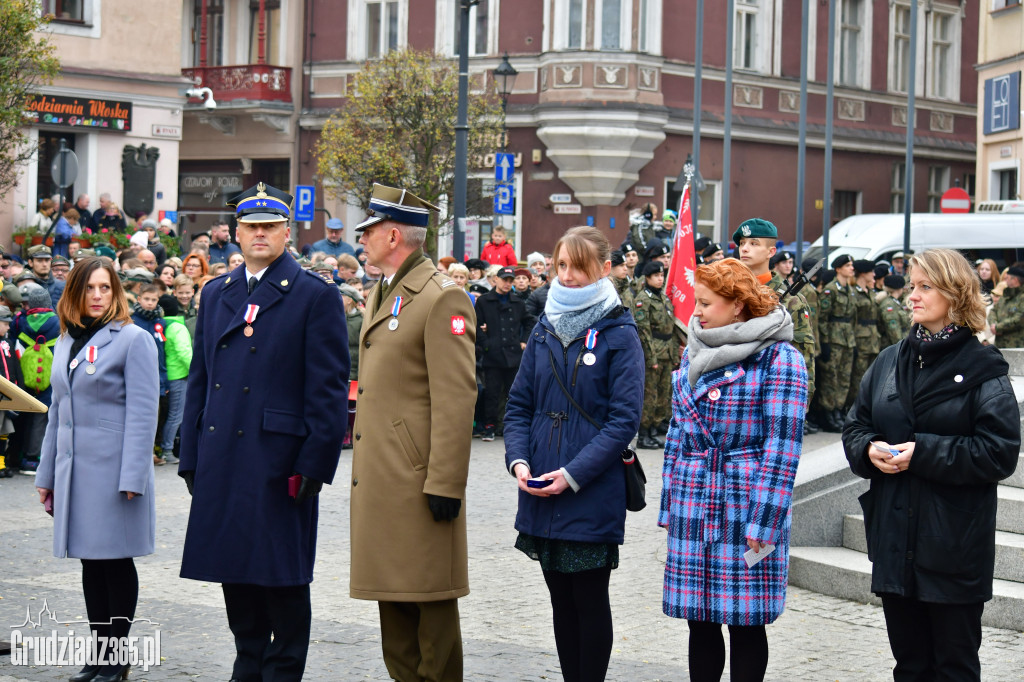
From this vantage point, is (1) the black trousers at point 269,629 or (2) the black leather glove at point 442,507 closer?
(2) the black leather glove at point 442,507

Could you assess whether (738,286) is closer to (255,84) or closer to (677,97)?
(677,97)

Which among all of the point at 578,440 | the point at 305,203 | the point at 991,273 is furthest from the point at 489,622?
the point at 305,203

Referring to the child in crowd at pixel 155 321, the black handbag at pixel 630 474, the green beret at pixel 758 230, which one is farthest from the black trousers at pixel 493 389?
the black handbag at pixel 630 474

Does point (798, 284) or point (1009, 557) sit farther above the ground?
point (798, 284)

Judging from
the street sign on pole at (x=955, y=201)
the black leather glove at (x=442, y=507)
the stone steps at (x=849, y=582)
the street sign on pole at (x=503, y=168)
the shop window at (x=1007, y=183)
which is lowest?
the stone steps at (x=849, y=582)

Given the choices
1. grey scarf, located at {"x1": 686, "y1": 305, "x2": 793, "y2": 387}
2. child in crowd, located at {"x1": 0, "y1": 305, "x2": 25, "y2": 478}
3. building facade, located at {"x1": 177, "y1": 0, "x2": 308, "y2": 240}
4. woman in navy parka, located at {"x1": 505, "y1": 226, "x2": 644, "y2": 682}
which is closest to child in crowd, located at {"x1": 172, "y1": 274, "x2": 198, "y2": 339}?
child in crowd, located at {"x1": 0, "y1": 305, "x2": 25, "y2": 478}

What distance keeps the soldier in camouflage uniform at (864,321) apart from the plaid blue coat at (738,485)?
13241 mm

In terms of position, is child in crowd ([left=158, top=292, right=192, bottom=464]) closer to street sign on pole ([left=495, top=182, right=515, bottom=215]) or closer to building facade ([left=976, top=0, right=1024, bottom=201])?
street sign on pole ([left=495, top=182, right=515, bottom=215])

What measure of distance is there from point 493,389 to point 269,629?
10.9 metres

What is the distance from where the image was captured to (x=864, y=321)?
60.0ft

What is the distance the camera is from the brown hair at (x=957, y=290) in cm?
538

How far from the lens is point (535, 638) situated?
735cm

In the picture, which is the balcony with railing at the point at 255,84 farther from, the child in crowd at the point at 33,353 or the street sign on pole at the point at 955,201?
the child in crowd at the point at 33,353

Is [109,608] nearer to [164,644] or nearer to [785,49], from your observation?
[164,644]
